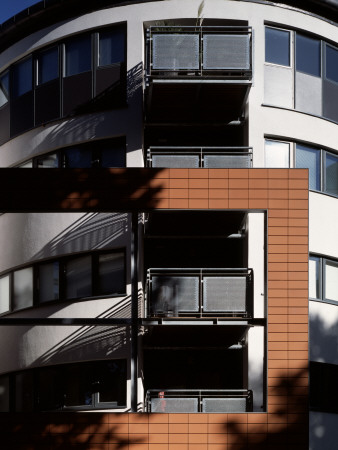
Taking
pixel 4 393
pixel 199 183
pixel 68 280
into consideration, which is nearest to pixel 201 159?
pixel 68 280

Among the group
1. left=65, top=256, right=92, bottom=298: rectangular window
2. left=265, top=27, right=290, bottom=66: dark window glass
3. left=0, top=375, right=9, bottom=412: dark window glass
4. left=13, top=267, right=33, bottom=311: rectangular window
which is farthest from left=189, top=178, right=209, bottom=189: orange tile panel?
left=0, top=375, right=9, bottom=412: dark window glass

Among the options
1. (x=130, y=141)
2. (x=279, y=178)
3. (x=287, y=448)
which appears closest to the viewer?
(x=287, y=448)

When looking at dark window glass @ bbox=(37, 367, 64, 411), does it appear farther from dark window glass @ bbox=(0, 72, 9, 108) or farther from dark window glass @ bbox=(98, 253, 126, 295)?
dark window glass @ bbox=(0, 72, 9, 108)

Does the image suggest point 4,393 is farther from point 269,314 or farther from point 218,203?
point 269,314

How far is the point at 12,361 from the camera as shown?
23.9m

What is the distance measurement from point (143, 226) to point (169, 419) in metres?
7.04

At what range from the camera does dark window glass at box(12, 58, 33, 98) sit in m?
25.4

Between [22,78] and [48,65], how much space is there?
110cm

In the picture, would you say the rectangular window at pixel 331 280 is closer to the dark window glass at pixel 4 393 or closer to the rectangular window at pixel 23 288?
the rectangular window at pixel 23 288

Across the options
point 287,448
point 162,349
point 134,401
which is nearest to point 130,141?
point 162,349

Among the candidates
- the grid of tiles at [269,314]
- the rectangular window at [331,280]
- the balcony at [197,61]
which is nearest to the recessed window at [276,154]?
the balcony at [197,61]

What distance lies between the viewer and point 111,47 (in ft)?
79.3

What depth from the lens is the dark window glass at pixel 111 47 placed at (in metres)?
24.0

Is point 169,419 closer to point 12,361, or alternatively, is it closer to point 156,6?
point 12,361
